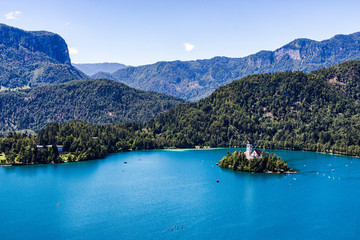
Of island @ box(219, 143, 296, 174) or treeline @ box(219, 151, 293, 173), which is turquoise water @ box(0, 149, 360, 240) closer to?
island @ box(219, 143, 296, 174)

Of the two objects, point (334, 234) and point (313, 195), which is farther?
point (313, 195)

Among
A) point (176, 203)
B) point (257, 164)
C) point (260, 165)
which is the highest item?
point (257, 164)

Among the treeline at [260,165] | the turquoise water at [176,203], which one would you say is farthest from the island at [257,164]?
the turquoise water at [176,203]

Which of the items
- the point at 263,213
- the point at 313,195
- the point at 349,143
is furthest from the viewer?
the point at 349,143

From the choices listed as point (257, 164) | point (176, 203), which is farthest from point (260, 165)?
point (176, 203)

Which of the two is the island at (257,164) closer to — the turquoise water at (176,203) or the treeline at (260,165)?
the treeline at (260,165)

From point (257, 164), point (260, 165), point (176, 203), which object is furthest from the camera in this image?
point (257, 164)

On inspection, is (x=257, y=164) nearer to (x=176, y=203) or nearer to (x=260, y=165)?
(x=260, y=165)

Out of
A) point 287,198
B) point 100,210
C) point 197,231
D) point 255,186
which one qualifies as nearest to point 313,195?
point 287,198

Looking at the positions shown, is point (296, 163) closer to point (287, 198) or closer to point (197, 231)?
point (287, 198)
